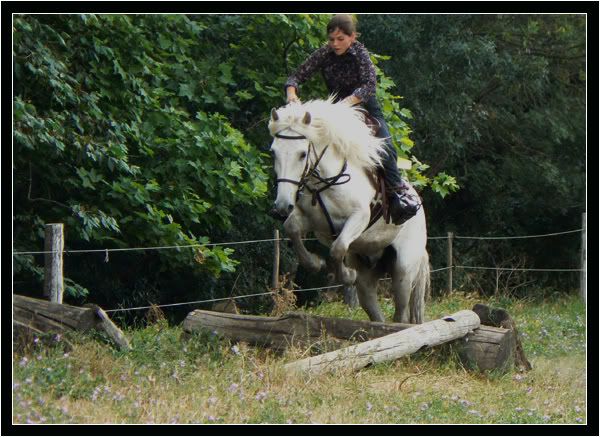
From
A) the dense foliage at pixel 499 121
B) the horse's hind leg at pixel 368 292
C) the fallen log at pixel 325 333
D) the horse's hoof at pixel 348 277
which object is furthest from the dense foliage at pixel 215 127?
the horse's hoof at pixel 348 277

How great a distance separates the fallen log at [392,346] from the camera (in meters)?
7.56

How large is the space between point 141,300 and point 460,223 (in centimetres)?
967

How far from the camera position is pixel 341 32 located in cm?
864

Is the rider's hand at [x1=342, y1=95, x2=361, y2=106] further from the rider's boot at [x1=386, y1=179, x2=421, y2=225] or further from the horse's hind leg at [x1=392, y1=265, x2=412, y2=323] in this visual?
the horse's hind leg at [x1=392, y1=265, x2=412, y2=323]

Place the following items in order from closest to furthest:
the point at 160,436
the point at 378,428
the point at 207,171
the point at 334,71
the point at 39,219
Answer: the point at 160,436, the point at 378,428, the point at 334,71, the point at 39,219, the point at 207,171

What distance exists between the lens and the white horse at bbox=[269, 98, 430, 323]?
8.09m

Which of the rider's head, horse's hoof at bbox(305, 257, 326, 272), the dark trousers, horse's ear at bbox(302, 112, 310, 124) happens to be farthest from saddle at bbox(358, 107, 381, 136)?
horse's hoof at bbox(305, 257, 326, 272)

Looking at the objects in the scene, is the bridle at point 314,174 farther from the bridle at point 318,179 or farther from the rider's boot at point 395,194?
the rider's boot at point 395,194

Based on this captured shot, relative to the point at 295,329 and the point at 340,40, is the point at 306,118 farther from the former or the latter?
the point at 295,329

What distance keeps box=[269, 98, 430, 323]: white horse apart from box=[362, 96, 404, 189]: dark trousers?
85 millimetres

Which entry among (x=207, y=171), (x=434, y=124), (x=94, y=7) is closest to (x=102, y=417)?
(x=94, y=7)

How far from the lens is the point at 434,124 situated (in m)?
19.0

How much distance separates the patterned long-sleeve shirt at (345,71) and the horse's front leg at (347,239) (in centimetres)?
102

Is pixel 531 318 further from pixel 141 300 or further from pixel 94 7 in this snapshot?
pixel 94 7
